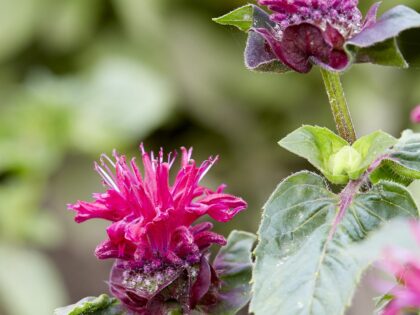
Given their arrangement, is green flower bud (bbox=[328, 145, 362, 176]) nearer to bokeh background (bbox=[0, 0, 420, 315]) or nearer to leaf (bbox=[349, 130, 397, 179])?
leaf (bbox=[349, 130, 397, 179])

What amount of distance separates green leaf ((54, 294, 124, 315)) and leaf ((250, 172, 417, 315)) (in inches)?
4.8

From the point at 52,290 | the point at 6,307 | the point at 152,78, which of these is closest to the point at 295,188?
the point at 52,290

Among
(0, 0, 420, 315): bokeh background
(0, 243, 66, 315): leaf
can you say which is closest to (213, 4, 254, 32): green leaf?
(0, 243, 66, 315): leaf

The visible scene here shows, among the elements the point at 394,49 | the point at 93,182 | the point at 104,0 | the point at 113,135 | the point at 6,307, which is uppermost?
the point at 104,0

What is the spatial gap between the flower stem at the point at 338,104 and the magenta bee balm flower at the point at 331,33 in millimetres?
26

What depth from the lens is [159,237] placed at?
51 cm

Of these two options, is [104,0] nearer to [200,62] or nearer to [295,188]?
[200,62]

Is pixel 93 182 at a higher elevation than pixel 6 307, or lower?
higher

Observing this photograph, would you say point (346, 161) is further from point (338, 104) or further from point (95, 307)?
point (95, 307)

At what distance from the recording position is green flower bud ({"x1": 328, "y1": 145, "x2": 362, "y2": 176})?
477 mm

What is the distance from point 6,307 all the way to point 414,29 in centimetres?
170

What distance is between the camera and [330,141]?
1.63 ft

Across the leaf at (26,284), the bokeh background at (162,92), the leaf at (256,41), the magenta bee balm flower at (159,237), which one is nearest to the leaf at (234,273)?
the magenta bee balm flower at (159,237)

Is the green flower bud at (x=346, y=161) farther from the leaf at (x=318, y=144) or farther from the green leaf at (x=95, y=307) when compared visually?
the green leaf at (x=95, y=307)
